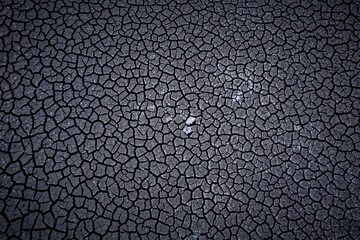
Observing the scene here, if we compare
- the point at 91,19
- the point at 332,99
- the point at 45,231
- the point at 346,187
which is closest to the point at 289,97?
the point at 332,99

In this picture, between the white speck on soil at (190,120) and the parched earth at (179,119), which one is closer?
the parched earth at (179,119)

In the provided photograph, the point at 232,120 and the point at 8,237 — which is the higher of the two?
the point at 232,120

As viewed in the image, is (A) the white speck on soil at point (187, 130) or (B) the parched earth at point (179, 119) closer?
(B) the parched earth at point (179, 119)

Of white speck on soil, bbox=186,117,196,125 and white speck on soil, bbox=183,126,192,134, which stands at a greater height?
white speck on soil, bbox=186,117,196,125

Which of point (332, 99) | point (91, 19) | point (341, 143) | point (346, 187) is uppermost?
point (91, 19)

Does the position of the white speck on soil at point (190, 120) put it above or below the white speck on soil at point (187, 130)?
above

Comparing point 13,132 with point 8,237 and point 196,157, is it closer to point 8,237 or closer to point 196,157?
point 8,237

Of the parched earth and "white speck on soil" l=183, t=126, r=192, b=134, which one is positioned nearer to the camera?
the parched earth

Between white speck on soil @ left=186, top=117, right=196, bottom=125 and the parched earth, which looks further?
white speck on soil @ left=186, top=117, right=196, bottom=125
